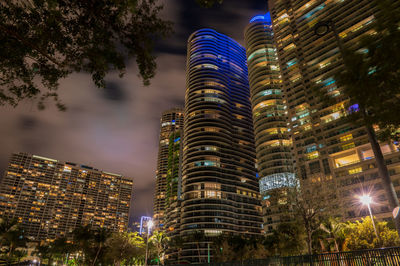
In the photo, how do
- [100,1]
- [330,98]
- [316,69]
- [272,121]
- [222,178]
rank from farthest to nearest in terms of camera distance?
[222,178]
[272,121]
[316,69]
[330,98]
[100,1]

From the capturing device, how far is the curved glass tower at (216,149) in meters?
134

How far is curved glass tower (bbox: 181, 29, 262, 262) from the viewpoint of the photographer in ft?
441

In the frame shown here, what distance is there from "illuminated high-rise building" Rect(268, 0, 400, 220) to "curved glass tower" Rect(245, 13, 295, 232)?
1481 cm

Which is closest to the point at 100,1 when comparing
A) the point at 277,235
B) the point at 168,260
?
the point at 277,235

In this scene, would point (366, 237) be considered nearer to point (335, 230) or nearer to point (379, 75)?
point (335, 230)

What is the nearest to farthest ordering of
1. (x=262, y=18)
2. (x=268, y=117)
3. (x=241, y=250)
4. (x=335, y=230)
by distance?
(x=335, y=230), (x=241, y=250), (x=268, y=117), (x=262, y=18)

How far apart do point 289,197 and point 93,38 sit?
29.3m

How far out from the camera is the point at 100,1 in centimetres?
1092

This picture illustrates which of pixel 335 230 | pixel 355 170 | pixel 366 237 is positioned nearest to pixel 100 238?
pixel 335 230

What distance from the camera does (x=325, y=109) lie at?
104375mm

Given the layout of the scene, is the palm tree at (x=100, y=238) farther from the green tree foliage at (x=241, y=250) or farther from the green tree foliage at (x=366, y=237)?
the green tree foliage at (x=366, y=237)

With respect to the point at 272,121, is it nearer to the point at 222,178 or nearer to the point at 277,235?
the point at 222,178

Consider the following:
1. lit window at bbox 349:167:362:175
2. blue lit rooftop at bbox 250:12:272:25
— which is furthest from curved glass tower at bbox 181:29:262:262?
lit window at bbox 349:167:362:175

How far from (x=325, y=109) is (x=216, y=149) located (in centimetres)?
6658
